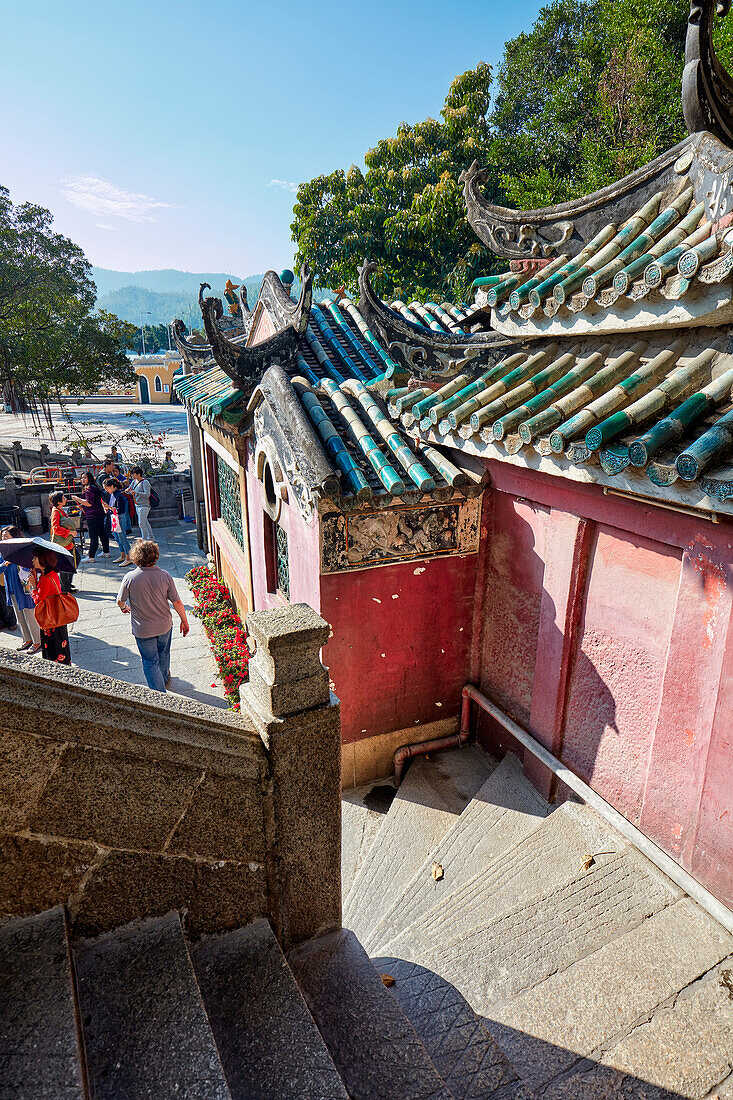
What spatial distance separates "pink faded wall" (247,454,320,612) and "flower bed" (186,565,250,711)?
30.0 inches

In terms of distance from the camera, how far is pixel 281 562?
7.63 meters

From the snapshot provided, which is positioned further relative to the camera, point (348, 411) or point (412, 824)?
point (348, 411)

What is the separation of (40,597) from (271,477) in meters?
3.06

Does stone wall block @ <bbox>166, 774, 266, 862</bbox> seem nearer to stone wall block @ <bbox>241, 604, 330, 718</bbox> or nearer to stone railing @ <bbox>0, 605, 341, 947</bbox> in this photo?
stone railing @ <bbox>0, 605, 341, 947</bbox>

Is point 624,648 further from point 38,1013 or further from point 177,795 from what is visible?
point 38,1013

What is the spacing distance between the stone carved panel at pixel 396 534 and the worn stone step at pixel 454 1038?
316 cm

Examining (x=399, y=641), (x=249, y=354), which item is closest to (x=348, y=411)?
(x=249, y=354)

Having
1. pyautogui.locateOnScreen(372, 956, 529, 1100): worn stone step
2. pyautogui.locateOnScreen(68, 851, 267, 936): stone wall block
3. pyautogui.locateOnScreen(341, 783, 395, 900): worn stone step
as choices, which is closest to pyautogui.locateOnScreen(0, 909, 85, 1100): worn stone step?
pyautogui.locateOnScreen(68, 851, 267, 936): stone wall block

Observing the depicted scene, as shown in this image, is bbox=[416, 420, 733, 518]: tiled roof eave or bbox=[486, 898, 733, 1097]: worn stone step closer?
bbox=[416, 420, 733, 518]: tiled roof eave

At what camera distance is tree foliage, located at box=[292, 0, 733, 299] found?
18.6m

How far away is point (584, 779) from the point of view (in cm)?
504

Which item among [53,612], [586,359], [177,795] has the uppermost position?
[586,359]

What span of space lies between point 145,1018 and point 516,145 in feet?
85.7

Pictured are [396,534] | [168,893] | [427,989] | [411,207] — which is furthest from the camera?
[411,207]
